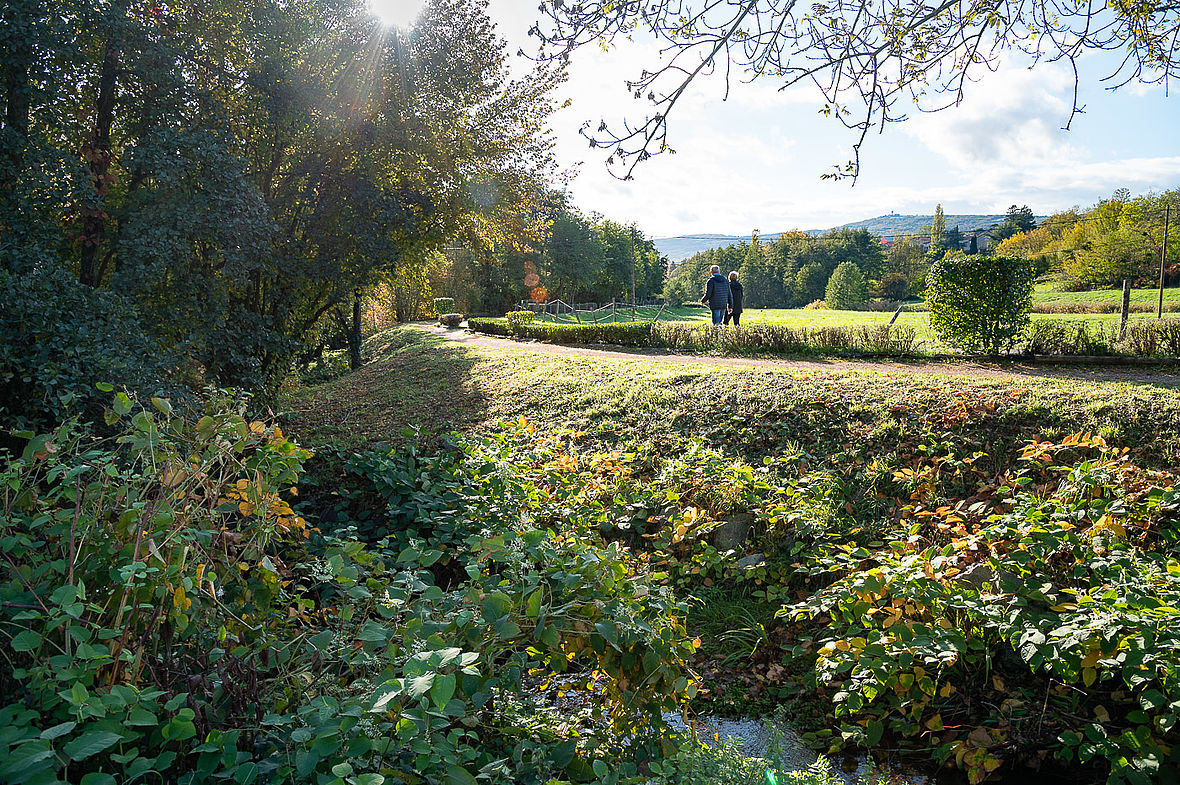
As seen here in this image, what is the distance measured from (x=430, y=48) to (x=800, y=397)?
7623 millimetres

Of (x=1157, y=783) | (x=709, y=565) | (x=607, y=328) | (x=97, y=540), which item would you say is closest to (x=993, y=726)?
(x=1157, y=783)

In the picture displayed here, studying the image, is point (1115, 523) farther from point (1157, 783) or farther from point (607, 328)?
point (607, 328)

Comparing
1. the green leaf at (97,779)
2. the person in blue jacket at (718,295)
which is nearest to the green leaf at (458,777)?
the green leaf at (97,779)

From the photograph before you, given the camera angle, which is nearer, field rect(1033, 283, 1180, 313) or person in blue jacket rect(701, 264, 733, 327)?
person in blue jacket rect(701, 264, 733, 327)

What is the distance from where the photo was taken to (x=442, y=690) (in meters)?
1.47

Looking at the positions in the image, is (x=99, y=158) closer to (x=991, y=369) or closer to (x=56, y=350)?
(x=56, y=350)

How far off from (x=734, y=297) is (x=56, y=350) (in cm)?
1226

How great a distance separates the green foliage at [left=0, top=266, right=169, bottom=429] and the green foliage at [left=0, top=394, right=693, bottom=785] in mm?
3580

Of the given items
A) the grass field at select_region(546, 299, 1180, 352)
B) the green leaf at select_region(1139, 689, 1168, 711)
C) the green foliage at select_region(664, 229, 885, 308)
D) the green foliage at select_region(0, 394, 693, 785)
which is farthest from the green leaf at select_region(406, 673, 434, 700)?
the green foliage at select_region(664, 229, 885, 308)

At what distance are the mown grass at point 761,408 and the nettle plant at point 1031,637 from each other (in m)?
1.64

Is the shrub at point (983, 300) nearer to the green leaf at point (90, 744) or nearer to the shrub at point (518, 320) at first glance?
the green leaf at point (90, 744)

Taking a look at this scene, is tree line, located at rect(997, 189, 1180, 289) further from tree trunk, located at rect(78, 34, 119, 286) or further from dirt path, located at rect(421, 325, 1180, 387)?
tree trunk, located at rect(78, 34, 119, 286)

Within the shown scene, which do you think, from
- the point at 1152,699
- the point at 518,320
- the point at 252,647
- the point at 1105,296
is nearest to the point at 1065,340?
the point at 1152,699

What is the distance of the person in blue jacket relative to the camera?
13.9 metres
